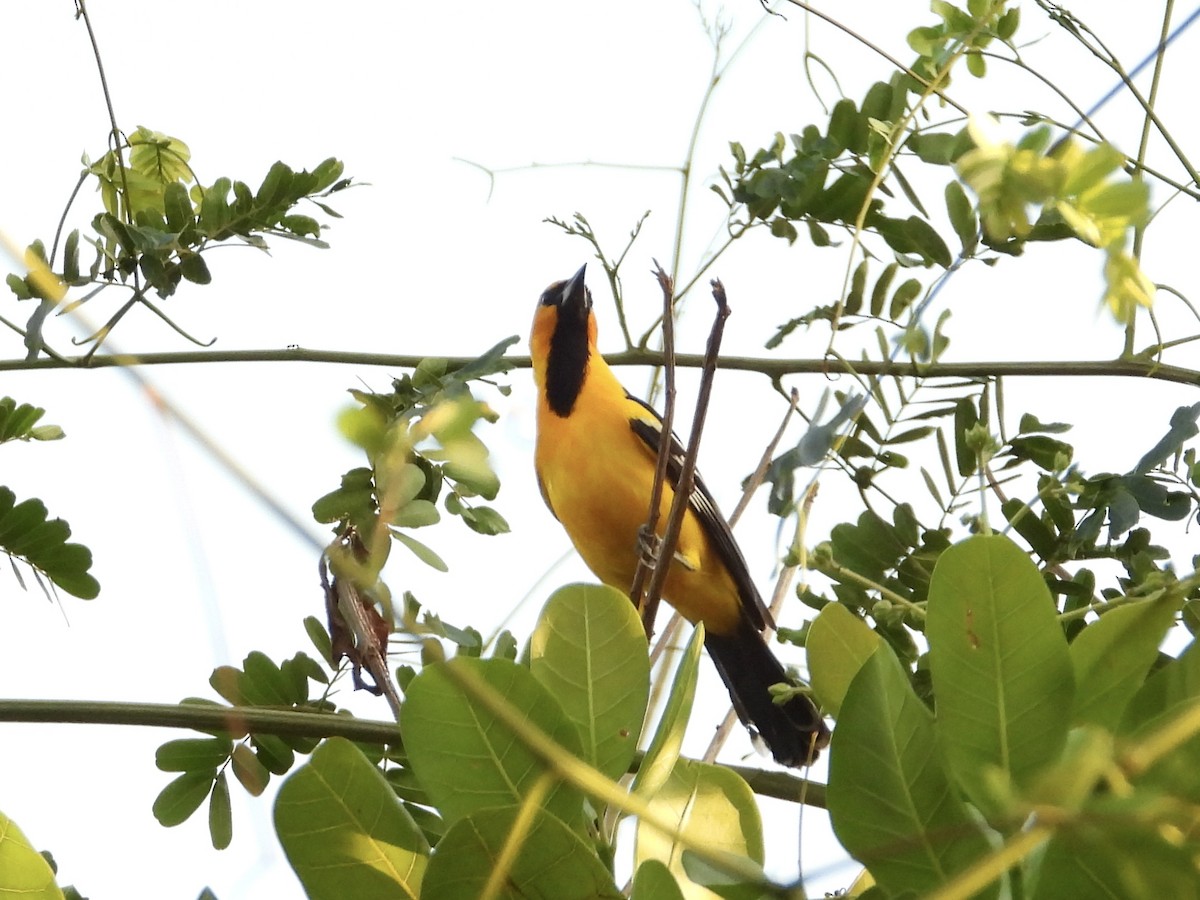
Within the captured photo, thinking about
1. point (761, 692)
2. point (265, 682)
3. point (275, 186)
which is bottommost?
point (265, 682)

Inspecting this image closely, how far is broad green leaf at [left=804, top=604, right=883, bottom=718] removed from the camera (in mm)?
897

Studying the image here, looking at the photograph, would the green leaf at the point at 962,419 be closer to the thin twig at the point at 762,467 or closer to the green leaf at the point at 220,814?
the thin twig at the point at 762,467

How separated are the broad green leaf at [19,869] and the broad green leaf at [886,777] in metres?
0.50

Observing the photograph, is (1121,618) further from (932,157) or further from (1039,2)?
(1039,2)

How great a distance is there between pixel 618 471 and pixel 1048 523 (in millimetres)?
1601

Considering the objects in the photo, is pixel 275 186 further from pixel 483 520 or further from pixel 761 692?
pixel 761 692

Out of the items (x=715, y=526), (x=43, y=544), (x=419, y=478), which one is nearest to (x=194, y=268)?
(x=43, y=544)

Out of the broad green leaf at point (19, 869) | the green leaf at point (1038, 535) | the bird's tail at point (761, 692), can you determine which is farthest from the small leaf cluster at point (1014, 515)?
the bird's tail at point (761, 692)

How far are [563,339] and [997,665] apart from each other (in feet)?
9.65

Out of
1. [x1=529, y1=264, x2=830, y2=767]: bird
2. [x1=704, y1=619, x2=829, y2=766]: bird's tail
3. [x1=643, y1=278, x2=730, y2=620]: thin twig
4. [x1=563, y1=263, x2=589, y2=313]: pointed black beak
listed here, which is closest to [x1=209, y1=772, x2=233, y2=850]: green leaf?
[x1=643, y1=278, x2=730, y2=620]: thin twig

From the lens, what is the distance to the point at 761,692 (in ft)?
11.1

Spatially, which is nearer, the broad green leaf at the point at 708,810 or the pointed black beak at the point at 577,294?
the broad green leaf at the point at 708,810

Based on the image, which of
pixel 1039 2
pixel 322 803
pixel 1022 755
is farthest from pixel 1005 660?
pixel 1039 2

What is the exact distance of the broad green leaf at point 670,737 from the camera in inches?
Answer: 35.6
